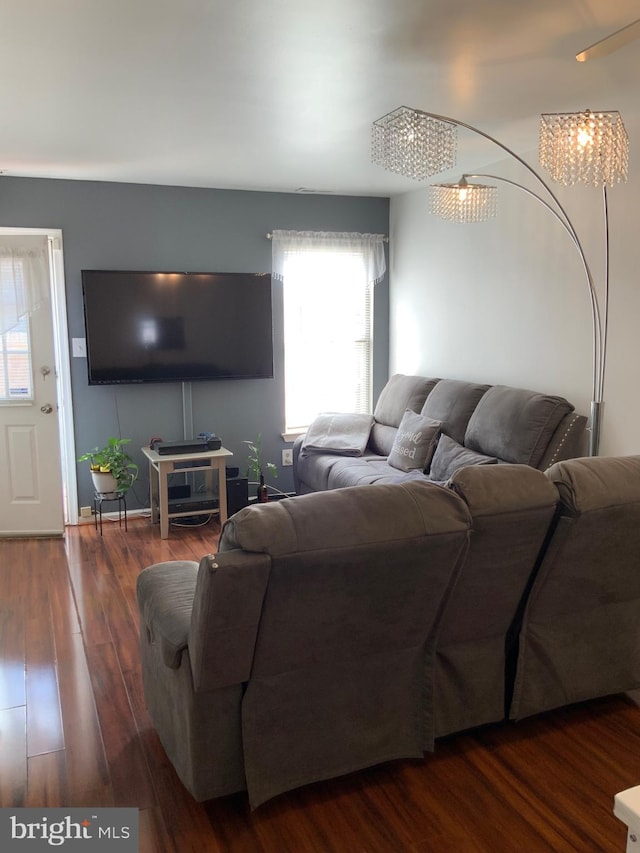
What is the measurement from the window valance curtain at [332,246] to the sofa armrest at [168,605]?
3.40 metres

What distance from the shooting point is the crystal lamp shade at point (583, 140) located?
2.30 metres

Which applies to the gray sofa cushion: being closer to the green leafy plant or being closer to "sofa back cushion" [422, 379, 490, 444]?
the green leafy plant

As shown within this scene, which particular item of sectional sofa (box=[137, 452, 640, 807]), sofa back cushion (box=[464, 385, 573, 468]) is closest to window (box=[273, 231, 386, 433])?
sofa back cushion (box=[464, 385, 573, 468])

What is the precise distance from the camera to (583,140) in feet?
7.60

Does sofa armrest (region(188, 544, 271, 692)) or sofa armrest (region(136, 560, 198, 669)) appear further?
sofa armrest (region(136, 560, 198, 669))

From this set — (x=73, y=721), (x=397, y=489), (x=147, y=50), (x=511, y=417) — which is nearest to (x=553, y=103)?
(x=511, y=417)

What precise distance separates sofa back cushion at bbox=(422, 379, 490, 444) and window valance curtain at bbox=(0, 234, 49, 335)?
Result: 8.78ft

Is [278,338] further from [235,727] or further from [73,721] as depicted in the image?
[235,727]

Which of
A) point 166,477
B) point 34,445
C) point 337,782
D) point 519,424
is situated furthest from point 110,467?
point 337,782

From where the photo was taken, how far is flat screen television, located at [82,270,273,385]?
4.88 metres

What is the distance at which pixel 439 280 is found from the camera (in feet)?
16.9

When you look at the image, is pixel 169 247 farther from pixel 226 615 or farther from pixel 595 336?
pixel 226 615

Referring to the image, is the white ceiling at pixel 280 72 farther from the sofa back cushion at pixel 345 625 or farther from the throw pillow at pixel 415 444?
the throw pillow at pixel 415 444

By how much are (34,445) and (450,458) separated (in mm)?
2759
